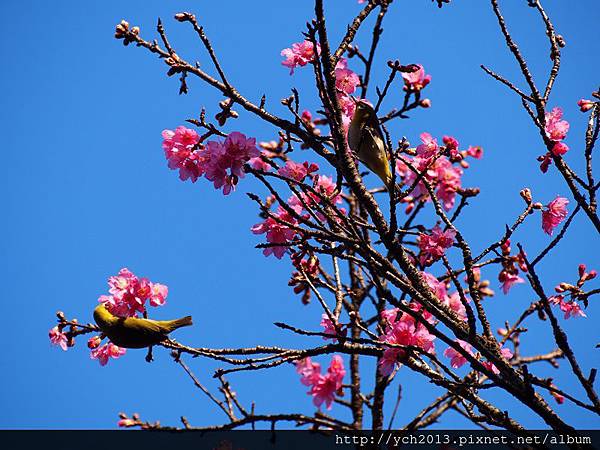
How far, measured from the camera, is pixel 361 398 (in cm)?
438

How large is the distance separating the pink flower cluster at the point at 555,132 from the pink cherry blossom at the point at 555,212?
0.36 meters

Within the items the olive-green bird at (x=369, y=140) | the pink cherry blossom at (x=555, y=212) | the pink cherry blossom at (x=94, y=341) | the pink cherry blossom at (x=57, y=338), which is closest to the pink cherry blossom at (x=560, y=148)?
the pink cherry blossom at (x=555, y=212)

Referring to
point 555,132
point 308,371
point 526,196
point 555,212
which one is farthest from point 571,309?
point 308,371

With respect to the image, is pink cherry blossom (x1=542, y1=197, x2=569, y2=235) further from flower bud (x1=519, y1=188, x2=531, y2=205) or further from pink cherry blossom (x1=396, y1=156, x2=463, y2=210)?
pink cherry blossom (x1=396, y1=156, x2=463, y2=210)

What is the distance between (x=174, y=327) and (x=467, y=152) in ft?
12.1

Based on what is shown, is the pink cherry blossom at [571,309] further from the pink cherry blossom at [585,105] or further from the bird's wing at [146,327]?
the bird's wing at [146,327]

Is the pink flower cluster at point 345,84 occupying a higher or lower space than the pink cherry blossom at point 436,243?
higher

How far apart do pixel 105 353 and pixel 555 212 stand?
2834 mm

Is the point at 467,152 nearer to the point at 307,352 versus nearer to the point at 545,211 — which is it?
the point at 545,211

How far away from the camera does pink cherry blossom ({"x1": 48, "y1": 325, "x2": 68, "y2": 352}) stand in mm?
3422

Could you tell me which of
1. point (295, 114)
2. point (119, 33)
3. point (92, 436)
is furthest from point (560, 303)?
point (92, 436)

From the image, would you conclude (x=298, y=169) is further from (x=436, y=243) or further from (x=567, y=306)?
(x=567, y=306)

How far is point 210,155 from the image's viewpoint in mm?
2756

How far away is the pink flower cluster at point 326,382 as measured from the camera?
405 cm
